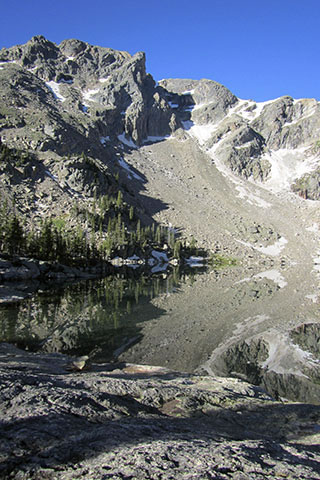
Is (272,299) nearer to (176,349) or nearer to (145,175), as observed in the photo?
(176,349)

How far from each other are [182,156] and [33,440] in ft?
608

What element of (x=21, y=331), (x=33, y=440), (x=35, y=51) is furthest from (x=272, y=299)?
(x=35, y=51)

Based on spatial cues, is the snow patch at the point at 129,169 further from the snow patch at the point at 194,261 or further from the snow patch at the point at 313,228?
the snow patch at the point at 313,228

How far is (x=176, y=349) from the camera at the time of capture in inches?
858

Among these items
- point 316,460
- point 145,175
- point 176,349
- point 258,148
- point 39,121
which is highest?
point 258,148

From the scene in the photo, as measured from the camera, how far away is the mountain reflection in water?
22.1 m

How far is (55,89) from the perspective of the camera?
176750mm

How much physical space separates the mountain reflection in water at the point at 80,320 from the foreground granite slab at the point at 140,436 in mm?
12986

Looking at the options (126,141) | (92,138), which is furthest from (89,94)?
(92,138)

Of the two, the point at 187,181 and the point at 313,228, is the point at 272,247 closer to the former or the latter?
the point at 313,228

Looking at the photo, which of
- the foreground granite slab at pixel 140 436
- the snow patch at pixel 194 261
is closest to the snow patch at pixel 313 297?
the foreground granite slab at pixel 140 436

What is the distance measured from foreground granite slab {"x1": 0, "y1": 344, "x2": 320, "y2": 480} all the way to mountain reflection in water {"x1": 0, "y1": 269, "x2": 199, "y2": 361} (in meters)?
13.0

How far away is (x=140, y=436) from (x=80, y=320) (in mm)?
26250

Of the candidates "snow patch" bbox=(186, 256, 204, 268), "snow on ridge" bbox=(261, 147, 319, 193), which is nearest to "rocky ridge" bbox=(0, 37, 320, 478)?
"snow on ridge" bbox=(261, 147, 319, 193)
